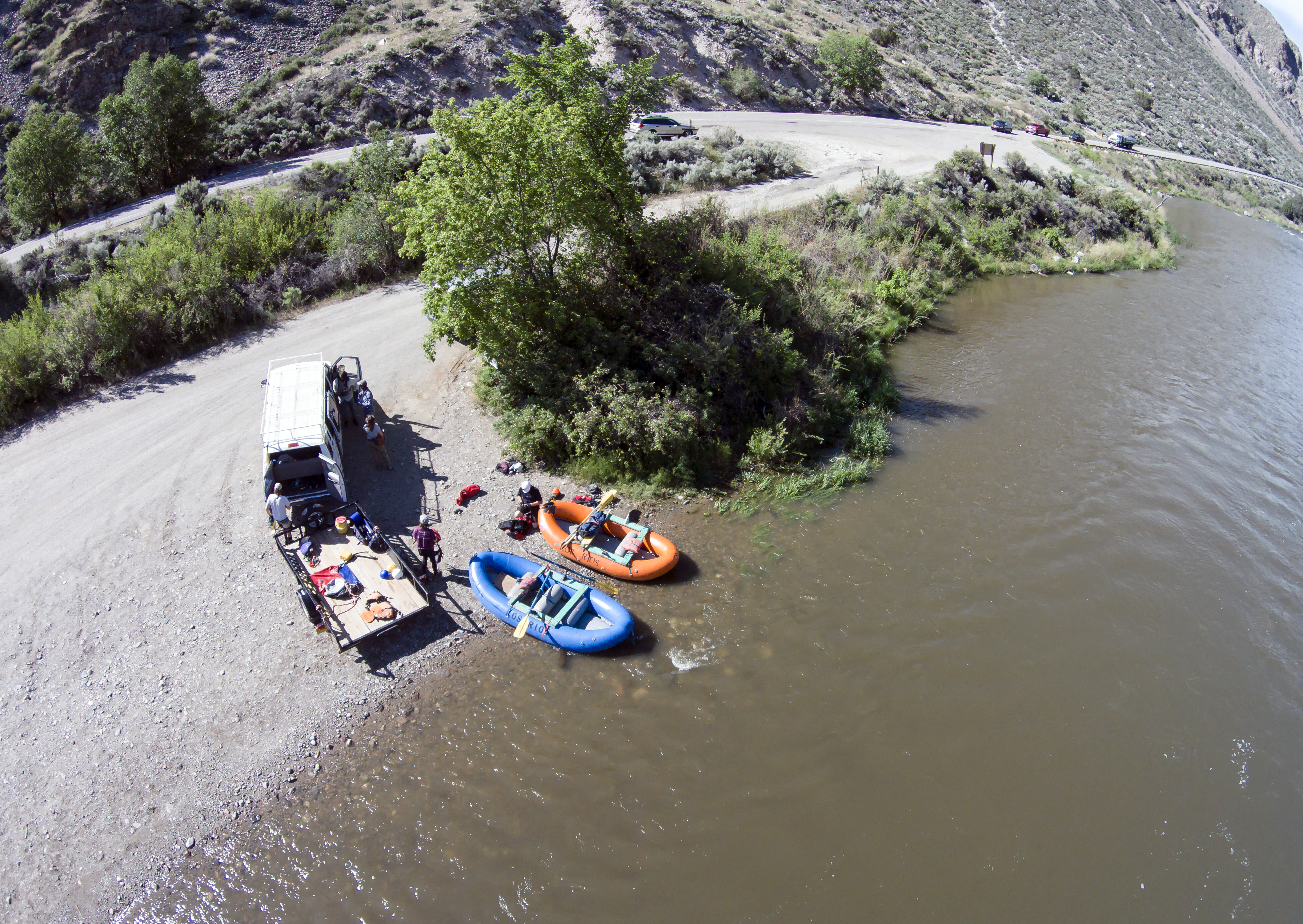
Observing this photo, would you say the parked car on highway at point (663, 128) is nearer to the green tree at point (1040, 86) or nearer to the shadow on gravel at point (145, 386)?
the shadow on gravel at point (145, 386)

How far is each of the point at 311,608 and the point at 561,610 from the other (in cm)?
466

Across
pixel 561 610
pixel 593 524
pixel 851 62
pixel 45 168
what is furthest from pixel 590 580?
pixel 851 62

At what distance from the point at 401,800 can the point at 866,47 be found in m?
57.4

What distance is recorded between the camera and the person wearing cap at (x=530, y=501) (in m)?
15.4

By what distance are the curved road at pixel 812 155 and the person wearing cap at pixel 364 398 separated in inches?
521

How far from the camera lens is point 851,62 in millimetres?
49812

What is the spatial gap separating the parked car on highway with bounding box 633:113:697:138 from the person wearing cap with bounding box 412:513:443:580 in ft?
99.9

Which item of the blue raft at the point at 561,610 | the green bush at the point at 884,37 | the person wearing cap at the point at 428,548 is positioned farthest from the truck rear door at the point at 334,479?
the green bush at the point at 884,37

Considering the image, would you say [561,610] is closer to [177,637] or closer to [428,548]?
[428,548]

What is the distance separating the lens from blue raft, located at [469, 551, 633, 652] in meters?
12.6

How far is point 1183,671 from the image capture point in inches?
491

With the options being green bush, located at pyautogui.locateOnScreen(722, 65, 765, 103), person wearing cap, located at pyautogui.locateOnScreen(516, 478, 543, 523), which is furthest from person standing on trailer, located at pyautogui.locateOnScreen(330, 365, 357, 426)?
green bush, located at pyautogui.locateOnScreen(722, 65, 765, 103)

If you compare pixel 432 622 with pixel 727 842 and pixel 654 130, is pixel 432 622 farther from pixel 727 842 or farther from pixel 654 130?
pixel 654 130

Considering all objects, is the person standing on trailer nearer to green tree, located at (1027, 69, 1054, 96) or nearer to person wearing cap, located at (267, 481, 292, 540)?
person wearing cap, located at (267, 481, 292, 540)
